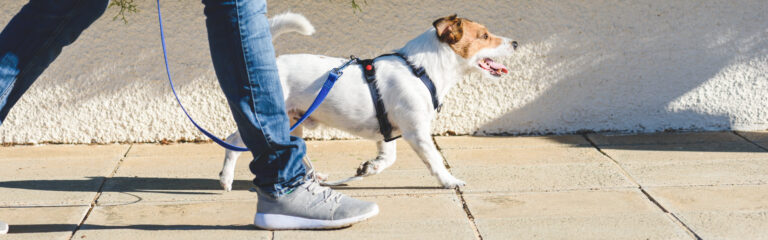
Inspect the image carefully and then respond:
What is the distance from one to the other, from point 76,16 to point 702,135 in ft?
12.8

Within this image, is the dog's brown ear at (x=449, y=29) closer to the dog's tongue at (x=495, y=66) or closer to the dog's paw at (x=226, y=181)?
the dog's tongue at (x=495, y=66)

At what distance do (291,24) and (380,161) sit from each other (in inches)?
32.7

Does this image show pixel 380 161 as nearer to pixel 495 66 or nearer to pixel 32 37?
pixel 495 66

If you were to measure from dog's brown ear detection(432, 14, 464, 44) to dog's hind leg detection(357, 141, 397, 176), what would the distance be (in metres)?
0.60

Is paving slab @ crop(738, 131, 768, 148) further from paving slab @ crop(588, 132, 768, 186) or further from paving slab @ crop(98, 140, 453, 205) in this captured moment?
paving slab @ crop(98, 140, 453, 205)

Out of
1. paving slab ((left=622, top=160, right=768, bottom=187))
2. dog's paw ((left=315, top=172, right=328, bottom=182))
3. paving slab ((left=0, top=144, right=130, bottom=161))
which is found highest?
paving slab ((left=622, top=160, right=768, bottom=187))

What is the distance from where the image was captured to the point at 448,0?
500 cm

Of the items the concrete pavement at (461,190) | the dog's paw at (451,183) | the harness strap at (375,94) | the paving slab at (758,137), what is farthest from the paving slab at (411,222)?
the paving slab at (758,137)

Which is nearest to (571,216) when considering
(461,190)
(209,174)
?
(461,190)

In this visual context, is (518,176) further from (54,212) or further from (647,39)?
(54,212)

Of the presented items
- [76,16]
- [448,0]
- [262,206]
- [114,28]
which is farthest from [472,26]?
[114,28]

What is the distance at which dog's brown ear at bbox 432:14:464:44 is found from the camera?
381 cm

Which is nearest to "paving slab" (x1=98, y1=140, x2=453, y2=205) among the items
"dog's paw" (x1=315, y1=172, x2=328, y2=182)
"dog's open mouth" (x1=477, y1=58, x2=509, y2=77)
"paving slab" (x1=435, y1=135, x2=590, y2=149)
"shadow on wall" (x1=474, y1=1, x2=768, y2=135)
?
"dog's paw" (x1=315, y1=172, x2=328, y2=182)

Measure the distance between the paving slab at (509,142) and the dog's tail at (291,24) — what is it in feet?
5.08
